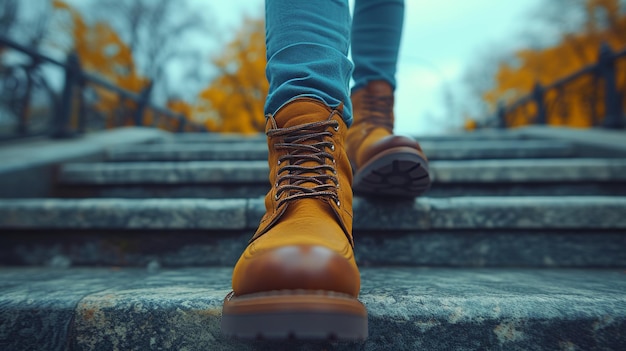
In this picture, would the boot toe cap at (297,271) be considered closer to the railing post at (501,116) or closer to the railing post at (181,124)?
the railing post at (501,116)

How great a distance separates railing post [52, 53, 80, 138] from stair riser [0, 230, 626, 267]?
185 cm

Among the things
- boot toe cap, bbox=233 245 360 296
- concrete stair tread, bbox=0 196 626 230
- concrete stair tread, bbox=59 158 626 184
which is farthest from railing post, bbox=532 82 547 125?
boot toe cap, bbox=233 245 360 296

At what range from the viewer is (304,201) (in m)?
0.83

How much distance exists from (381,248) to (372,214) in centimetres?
13

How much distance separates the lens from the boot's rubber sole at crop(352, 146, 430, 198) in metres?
1.10

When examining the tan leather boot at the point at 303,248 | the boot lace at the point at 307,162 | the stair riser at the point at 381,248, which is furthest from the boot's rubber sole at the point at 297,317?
the stair riser at the point at 381,248

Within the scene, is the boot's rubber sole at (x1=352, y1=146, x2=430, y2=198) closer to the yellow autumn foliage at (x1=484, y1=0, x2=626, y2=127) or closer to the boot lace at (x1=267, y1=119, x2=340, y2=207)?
the boot lace at (x1=267, y1=119, x2=340, y2=207)

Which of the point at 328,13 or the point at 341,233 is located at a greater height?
the point at 328,13

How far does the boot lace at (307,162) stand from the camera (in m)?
0.85

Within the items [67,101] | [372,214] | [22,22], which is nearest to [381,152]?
[372,214]

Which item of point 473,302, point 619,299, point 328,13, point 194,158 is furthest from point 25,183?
point 619,299

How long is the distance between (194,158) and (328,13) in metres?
1.88

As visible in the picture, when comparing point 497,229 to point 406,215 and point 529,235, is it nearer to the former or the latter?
point 529,235

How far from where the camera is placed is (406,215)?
1.31 metres
